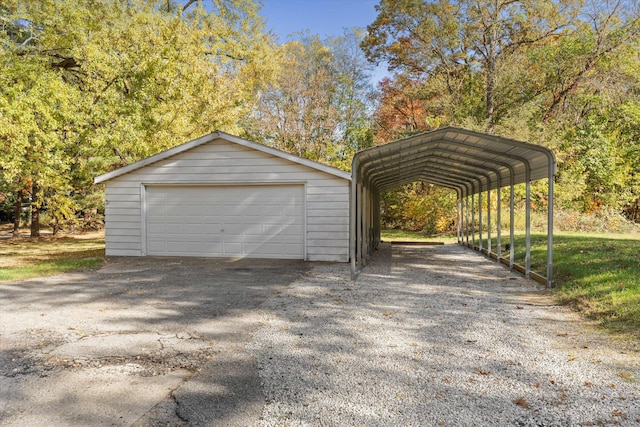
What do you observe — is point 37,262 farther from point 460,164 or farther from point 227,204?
point 460,164

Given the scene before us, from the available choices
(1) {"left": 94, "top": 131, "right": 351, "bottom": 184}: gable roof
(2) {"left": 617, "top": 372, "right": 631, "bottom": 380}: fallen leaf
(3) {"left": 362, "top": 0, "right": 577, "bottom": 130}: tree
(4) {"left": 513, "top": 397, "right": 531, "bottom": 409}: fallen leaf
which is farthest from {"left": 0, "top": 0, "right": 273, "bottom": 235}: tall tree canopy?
(2) {"left": 617, "top": 372, "right": 631, "bottom": 380}: fallen leaf

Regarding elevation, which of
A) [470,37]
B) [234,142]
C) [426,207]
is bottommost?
[426,207]

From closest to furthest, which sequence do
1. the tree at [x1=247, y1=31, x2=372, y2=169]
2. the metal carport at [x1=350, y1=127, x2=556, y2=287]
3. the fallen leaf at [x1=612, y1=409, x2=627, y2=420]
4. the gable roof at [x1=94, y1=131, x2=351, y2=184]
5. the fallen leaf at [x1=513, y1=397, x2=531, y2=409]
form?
the fallen leaf at [x1=612, y1=409, x2=627, y2=420], the fallen leaf at [x1=513, y1=397, x2=531, y2=409], the metal carport at [x1=350, y1=127, x2=556, y2=287], the gable roof at [x1=94, y1=131, x2=351, y2=184], the tree at [x1=247, y1=31, x2=372, y2=169]

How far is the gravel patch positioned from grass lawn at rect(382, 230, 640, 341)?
1.05ft

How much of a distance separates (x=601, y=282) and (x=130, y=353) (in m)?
6.28

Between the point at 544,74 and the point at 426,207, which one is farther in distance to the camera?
the point at 426,207

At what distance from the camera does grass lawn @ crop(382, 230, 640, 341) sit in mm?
5055

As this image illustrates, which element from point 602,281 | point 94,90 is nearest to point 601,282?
point 602,281

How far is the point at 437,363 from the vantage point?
378 centimetres

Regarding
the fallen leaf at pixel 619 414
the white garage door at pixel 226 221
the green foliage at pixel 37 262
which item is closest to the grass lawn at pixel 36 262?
the green foliage at pixel 37 262

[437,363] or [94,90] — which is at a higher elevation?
[94,90]

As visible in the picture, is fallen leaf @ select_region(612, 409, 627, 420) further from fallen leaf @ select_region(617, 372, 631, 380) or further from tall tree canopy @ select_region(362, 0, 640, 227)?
tall tree canopy @ select_region(362, 0, 640, 227)

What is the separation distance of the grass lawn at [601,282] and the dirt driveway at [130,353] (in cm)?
397

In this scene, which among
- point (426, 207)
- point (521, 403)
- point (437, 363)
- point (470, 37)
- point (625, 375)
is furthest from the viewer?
point (426, 207)
